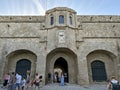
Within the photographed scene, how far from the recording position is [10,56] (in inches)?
599

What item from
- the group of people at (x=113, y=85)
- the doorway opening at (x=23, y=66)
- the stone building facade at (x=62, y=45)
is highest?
the stone building facade at (x=62, y=45)

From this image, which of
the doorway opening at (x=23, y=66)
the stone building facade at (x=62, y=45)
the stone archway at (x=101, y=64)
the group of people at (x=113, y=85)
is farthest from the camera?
the doorway opening at (x=23, y=66)

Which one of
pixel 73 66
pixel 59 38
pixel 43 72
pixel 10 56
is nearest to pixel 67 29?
pixel 59 38

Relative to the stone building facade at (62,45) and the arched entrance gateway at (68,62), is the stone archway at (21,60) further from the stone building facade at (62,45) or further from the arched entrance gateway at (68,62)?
the arched entrance gateway at (68,62)

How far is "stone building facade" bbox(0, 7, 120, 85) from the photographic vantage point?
47.4 feet

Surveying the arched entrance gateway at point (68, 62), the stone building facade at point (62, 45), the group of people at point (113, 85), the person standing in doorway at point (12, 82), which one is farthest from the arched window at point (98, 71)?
the person standing in doorway at point (12, 82)

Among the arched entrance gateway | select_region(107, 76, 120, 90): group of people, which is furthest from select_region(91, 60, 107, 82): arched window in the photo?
select_region(107, 76, 120, 90): group of people

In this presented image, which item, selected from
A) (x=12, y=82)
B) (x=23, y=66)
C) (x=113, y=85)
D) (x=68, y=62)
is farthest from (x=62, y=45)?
(x=113, y=85)

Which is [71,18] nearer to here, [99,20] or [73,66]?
[99,20]

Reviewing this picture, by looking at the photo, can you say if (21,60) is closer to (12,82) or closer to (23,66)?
(23,66)

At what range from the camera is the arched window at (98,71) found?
596 inches

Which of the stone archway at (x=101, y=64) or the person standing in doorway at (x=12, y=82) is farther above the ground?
the stone archway at (x=101, y=64)

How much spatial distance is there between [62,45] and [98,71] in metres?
5.17

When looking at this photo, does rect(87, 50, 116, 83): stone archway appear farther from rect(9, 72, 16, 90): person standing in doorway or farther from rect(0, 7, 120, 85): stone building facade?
rect(9, 72, 16, 90): person standing in doorway
